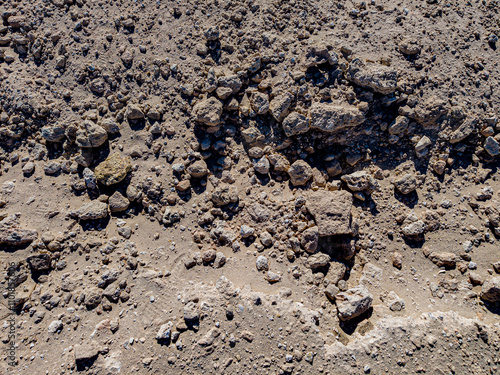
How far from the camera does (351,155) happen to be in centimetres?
462

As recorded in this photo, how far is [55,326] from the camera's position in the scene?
12.5 ft

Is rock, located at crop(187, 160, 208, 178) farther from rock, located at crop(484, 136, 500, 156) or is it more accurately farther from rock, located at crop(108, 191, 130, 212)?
rock, located at crop(484, 136, 500, 156)

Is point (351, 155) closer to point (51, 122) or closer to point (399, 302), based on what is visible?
point (399, 302)

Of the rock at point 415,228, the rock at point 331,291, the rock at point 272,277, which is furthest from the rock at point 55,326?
the rock at point 415,228

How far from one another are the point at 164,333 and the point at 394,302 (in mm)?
3013

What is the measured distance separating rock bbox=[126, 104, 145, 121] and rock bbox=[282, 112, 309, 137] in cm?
221

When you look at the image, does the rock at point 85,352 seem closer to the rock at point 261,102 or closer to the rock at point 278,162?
the rock at point 278,162

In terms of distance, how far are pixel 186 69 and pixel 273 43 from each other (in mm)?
1439

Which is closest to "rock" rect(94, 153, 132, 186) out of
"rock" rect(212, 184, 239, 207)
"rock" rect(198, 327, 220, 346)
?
"rock" rect(212, 184, 239, 207)

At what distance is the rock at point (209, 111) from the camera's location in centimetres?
441

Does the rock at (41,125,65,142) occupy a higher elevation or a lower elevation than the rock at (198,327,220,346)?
higher

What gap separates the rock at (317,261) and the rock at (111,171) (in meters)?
2.95

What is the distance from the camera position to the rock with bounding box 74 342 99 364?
11.6 ft

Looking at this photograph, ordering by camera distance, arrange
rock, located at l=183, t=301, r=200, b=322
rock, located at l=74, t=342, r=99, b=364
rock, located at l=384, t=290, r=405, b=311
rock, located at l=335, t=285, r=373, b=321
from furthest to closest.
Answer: rock, located at l=384, t=290, r=405, b=311 < rock, located at l=335, t=285, r=373, b=321 < rock, located at l=183, t=301, r=200, b=322 < rock, located at l=74, t=342, r=99, b=364
